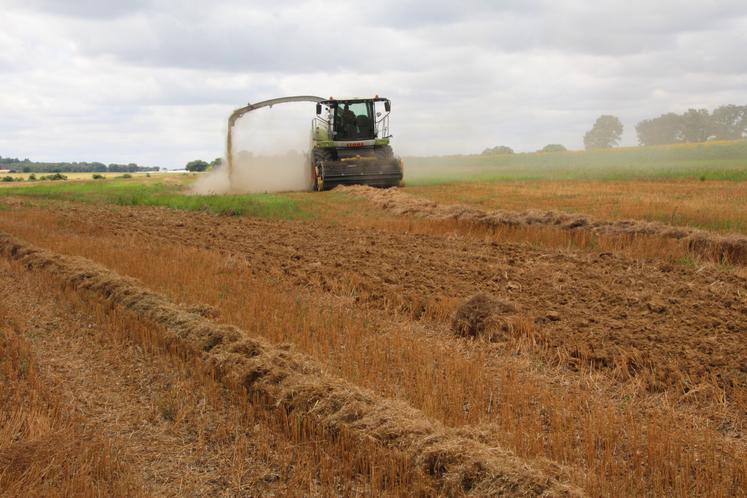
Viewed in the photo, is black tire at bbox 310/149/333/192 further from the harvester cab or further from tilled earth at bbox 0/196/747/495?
tilled earth at bbox 0/196/747/495

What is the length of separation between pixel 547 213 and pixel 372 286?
597 cm

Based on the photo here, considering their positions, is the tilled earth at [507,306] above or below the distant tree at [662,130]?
below

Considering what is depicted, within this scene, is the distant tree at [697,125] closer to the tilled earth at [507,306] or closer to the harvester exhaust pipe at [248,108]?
the harvester exhaust pipe at [248,108]

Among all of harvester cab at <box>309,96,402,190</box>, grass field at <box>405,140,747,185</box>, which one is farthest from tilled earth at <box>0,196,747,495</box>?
grass field at <box>405,140,747,185</box>

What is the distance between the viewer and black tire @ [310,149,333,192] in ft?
83.1

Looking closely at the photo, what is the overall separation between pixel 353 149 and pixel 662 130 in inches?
3170

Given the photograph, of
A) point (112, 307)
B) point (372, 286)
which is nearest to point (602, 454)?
point (372, 286)

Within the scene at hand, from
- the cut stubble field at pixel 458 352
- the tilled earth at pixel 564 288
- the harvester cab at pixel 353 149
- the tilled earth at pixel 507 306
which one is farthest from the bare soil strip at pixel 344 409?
the harvester cab at pixel 353 149

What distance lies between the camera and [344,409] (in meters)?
4.44

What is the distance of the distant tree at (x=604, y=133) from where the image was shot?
10231 cm

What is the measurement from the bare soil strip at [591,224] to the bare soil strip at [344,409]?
7.49 m

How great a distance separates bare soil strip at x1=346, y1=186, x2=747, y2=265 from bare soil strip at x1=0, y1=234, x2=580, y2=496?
749 centimetres

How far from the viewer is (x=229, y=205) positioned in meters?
19.7

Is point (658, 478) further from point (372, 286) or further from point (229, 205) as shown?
point (229, 205)
